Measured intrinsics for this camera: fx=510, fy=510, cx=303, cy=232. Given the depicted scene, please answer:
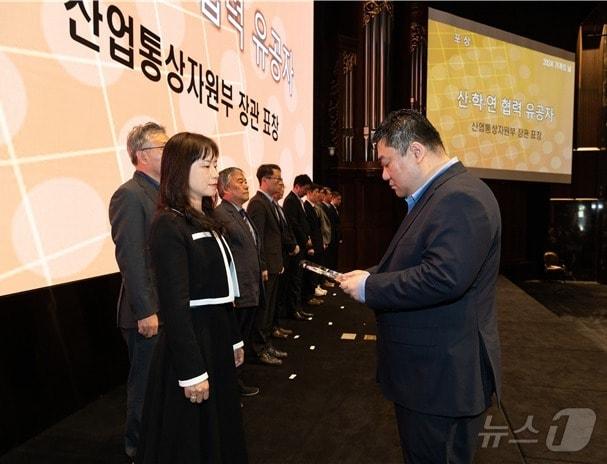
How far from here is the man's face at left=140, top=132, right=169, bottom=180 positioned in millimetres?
2016

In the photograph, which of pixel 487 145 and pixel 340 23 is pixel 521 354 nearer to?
pixel 487 145

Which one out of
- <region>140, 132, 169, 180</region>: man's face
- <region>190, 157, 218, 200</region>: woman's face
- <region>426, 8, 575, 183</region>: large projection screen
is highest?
<region>426, 8, 575, 183</region>: large projection screen

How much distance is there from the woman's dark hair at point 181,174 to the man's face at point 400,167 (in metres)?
0.50

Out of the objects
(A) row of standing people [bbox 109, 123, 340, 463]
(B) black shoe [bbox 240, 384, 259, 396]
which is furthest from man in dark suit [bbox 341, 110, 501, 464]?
(B) black shoe [bbox 240, 384, 259, 396]

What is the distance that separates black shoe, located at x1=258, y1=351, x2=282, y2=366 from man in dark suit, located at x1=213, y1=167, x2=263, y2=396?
0.39m

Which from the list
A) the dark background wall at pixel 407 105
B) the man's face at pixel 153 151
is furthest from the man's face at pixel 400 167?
the dark background wall at pixel 407 105

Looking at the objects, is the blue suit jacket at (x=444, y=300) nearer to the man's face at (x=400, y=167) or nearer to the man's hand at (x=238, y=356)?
the man's face at (x=400, y=167)

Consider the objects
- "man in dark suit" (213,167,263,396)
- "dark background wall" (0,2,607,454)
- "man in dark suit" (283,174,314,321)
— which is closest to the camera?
"man in dark suit" (213,167,263,396)

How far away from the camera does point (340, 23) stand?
27.6 ft

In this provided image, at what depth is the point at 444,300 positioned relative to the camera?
1210 millimetres

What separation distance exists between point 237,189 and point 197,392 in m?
1.79

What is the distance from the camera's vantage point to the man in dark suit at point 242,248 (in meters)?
2.79

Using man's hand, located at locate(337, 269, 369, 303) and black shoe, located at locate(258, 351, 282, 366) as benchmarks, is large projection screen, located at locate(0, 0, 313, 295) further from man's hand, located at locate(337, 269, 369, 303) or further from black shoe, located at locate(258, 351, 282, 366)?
man's hand, located at locate(337, 269, 369, 303)

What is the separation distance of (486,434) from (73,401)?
2024 mm
